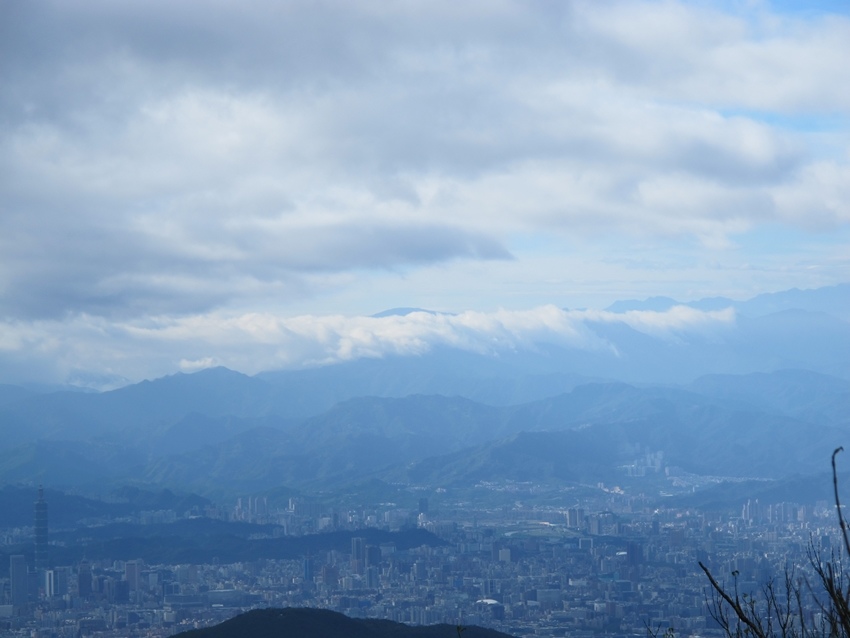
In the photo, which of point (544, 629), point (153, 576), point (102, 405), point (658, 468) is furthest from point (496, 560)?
point (102, 405)

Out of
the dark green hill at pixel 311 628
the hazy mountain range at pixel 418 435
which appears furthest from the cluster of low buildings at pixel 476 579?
the hazy mountain range at pixel 418 435

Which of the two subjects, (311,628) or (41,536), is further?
(41,536)

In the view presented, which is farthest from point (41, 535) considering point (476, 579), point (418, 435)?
point (418, 435)

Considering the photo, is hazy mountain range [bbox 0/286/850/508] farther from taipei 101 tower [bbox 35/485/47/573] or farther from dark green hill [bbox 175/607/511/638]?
dark green hill [bbox 175/607/511/638]

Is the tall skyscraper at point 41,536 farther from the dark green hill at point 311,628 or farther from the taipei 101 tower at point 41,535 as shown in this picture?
the dark green hill at point 311,628

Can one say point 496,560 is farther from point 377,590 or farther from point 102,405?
point 102,405

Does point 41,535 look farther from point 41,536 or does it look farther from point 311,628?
point 311,628

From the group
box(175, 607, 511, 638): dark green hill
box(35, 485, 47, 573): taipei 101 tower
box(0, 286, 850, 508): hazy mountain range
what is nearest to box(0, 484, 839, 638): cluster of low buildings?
box(35, 485, 47, 573): taipei 101 tower

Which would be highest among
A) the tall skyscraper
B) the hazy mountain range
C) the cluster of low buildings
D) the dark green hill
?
the hazy mountain range
